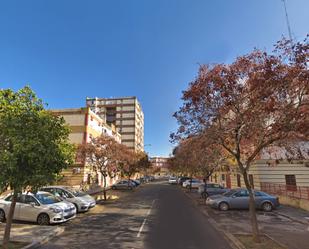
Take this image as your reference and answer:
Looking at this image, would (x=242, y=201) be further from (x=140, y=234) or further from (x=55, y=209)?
(x=55, y=209)

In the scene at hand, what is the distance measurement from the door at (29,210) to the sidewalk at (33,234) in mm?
710

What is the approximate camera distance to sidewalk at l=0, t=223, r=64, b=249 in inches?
361

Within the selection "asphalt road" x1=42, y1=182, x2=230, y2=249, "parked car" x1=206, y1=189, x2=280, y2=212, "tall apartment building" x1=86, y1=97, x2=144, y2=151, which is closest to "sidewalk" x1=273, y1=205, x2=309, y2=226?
"parked car" x1=206, y1=189, x2=280, y2=212

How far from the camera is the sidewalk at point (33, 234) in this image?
9.18 metres

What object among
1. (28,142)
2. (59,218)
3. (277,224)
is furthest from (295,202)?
(28,142)

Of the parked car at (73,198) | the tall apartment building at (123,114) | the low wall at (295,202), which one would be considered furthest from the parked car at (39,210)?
the tall apartment building at (123,114)

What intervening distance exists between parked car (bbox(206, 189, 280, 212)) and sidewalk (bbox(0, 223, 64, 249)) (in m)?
10.8

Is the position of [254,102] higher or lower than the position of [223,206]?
higher

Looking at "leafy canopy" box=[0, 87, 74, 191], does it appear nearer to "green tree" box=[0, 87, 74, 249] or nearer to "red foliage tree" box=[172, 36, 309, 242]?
"green tree" box=[0, 87, 74, 249]

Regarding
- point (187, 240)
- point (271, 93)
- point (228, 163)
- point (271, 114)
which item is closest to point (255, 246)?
point (187, 240)

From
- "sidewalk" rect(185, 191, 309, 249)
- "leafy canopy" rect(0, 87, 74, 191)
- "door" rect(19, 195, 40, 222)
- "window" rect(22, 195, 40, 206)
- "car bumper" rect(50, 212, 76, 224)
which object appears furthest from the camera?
"window" rect(22, 195, 40, 206)

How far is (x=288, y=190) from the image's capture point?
20.4m

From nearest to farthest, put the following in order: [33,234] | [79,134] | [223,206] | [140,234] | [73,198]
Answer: [33,234], [140,234], [73,198], [223,206], [79,134]

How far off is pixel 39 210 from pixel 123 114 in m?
75.7
